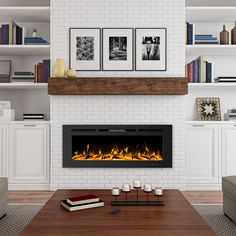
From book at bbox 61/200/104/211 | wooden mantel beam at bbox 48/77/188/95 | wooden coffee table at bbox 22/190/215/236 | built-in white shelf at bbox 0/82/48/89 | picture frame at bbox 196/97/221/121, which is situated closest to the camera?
wooden coffee table at bbox 22/190/215/236

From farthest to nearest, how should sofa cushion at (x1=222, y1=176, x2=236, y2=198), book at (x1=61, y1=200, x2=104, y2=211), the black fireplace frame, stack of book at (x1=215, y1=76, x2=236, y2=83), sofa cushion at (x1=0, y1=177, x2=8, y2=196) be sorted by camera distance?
stack of book at (x1=215, y1=76, x2=236, y2=83) → the black fireplace frame → sofa cushion at (x1=0, y1=177, x2=8, y2=196) → sofa cushion at (x1=222, y1=176, x2=236, y2=198) → book at (x1=61, y1=200, x2=104, y2=211)

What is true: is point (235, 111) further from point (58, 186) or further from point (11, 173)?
point (11, 173)

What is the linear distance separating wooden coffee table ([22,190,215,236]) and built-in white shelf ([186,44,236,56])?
2.61 meters

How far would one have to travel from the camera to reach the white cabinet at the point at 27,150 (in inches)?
183

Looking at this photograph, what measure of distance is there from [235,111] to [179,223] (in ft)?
9.76

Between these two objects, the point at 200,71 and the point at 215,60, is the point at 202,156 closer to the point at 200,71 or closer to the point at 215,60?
the point at 200,71

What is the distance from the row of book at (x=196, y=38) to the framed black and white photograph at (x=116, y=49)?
2.64 feet

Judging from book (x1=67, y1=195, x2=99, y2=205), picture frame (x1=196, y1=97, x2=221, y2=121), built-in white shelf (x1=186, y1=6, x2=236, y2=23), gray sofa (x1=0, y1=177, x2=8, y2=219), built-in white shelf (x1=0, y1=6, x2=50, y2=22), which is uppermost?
built-in white shelf (x1=186, y1=6, x2=236, y2=23)

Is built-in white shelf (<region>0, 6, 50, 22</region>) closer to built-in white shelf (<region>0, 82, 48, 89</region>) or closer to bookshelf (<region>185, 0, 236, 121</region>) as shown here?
built-in white shelf (<region>0, 82, 48, 89</region>)

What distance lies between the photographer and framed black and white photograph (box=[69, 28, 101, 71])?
15.2 feet

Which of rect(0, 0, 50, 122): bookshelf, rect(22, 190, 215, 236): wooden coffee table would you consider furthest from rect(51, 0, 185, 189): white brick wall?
rect(22, 190, 215, 236): wooden coffee table

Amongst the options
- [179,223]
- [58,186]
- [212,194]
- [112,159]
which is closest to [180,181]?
[212,194]

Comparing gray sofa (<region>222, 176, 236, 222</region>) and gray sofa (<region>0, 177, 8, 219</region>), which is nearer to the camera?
gray sofa (<region>222, 176, 236, 222</region>)

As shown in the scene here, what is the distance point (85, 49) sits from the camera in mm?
4637
